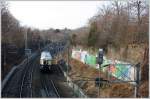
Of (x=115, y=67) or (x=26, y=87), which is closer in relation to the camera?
(x=115, y=67)

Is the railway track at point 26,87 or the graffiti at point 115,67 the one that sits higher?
the graffiti at point 115,67

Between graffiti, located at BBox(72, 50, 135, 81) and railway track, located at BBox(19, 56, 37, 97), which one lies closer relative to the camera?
graffiti, located at BBox(72, 50, 135, 81)

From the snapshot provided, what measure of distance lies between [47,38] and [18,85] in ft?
199

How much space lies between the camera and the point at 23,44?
149 ft

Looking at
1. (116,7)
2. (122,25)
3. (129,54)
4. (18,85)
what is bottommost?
(18,85)

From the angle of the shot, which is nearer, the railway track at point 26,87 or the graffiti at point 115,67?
the graffiti at point 115,67

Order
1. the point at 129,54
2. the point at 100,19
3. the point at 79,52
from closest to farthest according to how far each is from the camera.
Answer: the point at 129,54, the point at 100,19, the point at 79,52

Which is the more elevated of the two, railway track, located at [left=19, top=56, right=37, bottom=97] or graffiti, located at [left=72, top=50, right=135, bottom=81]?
graffiti, located at [left=72, top=50, right=135, bottom=81]

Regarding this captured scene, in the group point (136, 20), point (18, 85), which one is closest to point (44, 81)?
point (18, 85)

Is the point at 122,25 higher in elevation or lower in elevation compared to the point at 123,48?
higher

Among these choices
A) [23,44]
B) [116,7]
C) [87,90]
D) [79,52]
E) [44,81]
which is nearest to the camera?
[87,90]

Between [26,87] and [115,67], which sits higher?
[115,67]

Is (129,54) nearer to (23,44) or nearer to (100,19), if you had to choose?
(100,19)

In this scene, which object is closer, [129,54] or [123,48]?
[129,54]
